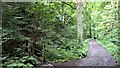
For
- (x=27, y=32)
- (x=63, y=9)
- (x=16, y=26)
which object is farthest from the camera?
(x=63, y=9)

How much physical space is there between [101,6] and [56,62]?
5213 millimetres

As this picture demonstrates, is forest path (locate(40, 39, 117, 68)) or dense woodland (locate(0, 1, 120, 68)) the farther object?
forest path (locate(40, 39, 117, 68))

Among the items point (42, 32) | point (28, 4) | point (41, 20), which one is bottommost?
point (42, 32)

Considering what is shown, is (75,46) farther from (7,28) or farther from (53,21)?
(7,28)

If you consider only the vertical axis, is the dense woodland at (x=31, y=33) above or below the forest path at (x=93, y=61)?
above

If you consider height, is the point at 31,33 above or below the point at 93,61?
above

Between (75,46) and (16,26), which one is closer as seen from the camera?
(16,26)

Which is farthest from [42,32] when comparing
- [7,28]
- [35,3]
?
[7,28]

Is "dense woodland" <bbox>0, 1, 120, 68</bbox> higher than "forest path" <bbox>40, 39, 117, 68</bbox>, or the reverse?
"dense woodland" <bbox>0, 1, 120, 68</bbox>

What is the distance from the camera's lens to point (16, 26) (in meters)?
2.84

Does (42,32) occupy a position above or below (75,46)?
above

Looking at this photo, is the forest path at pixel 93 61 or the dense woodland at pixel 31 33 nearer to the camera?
the dense woodland at pixel 31 33

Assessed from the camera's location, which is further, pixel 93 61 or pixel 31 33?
pixel 93 61

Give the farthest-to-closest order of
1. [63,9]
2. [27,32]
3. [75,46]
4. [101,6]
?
[101,6] < [75,46] < [63,9] < [27,32]
